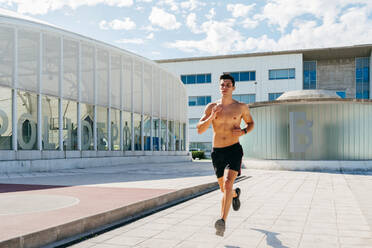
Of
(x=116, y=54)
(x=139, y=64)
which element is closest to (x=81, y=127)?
(x=116, y=54)

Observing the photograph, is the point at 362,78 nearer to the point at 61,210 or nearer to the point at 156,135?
the point at 156,135

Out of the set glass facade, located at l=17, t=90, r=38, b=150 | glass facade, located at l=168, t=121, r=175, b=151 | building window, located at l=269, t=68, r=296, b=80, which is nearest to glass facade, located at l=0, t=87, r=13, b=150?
glass facade, located at l=17, t=90, r=38, b=150

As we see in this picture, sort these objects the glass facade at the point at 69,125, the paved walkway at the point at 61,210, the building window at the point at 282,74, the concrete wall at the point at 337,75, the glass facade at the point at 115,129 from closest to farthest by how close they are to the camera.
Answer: the paved walkway at the point at 61,210, the glass facade at the point at 69,125, the glass facade at the point at 115,129, the building window at the point at 282,74, the concrete wall at the point at 337,75

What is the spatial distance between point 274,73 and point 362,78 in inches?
483

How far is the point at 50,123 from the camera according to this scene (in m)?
19.7

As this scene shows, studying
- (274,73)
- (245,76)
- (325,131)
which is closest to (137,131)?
(325,131)

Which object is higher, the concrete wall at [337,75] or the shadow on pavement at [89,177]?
the concrete wall at [337,75]

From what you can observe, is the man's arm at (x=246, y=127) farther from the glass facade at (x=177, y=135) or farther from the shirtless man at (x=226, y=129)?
the glass facade at (x=177, y=135)

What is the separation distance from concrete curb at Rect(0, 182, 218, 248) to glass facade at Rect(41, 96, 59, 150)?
1185 cm

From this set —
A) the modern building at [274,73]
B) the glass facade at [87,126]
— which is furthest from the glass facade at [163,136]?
the modern building at [274,73]

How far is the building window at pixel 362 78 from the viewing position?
5456 centimetres

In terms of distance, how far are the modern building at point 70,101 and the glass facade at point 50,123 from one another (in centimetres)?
5

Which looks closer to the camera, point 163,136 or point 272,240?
point 272,240

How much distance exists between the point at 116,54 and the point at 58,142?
8.41m
